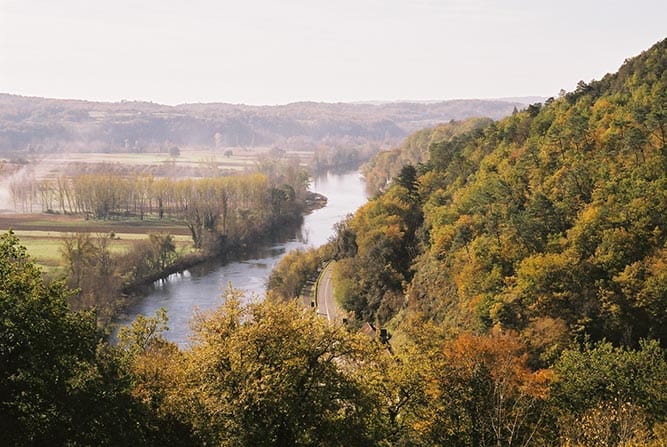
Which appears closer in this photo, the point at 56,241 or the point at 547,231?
the point at 547,231

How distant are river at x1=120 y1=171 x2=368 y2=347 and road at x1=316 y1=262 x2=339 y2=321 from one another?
450 centimetres

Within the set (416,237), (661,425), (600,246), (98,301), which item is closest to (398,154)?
(416,237)

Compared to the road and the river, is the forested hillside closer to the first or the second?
the road

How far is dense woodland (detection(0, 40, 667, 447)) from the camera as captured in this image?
12.1 metres

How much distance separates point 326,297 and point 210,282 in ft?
41.9

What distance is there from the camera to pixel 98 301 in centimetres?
4238

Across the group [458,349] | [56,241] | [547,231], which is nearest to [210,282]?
[56,241]

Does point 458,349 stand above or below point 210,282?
above

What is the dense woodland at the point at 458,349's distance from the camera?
12.1 m

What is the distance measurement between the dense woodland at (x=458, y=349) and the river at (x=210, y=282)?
1095 centimetres

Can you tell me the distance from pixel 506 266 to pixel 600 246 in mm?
4912

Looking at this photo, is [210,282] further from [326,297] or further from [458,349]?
[458,349]

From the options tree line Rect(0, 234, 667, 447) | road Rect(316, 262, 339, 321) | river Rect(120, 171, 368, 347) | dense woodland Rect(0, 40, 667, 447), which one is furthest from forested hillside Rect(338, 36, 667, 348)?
river Rect(120, 171, 368, 347)

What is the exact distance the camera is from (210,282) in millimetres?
53500
